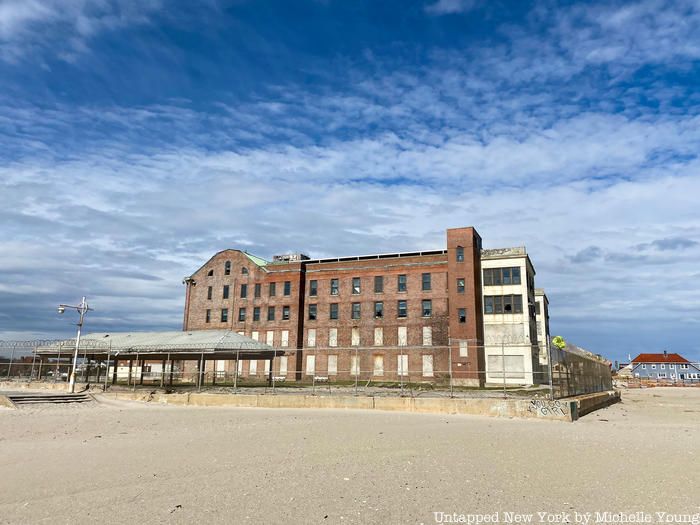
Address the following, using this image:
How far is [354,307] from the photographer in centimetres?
5975

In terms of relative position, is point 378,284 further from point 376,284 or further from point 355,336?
point 355,336

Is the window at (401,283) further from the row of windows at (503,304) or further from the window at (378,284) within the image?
the row of windows at (503,304)

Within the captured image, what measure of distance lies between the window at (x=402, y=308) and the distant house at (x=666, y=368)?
10901 centimetres

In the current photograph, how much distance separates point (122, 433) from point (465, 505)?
545 inches

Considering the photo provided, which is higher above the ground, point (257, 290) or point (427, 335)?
point (257, 290)

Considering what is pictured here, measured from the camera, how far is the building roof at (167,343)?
123 feet

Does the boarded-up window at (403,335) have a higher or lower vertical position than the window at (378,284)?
lower

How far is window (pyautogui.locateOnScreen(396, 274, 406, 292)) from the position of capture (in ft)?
189

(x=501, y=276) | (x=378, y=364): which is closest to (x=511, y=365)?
(x=501, y=276)

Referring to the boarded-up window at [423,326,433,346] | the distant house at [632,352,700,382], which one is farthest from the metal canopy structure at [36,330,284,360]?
the distant house at [632,352,700,382]

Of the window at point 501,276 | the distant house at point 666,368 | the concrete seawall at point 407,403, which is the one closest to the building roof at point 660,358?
the distant house at point 666,368

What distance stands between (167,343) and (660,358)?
5681 inches

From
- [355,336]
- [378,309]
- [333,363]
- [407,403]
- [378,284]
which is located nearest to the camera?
[407,403]

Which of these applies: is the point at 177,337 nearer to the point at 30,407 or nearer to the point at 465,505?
the point at 30,407
